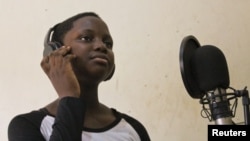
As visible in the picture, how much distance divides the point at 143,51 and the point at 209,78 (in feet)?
1.70

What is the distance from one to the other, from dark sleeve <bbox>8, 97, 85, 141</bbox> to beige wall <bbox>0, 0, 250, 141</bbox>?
19.4 inches

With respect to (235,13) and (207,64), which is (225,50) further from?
(207,64)

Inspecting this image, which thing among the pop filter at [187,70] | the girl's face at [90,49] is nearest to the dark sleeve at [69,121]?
the girl's face at [90,49]

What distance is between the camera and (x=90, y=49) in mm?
842

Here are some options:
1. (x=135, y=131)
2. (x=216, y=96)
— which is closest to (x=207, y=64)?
(x=216, y=96)

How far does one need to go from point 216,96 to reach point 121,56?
1.87 feet

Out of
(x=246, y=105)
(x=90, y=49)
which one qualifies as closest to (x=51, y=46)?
(x=90, y=49)

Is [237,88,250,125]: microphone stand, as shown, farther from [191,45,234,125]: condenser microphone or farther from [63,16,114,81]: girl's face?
[63,16,114,81]: girl's face

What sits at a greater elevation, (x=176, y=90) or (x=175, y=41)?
(x=175, y=41)

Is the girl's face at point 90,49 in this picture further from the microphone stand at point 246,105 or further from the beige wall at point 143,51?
the beige wall at point 143,51

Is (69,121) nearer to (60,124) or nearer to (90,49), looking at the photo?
(60,124)

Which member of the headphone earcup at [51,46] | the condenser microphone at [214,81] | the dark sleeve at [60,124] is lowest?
the dark sleeve at [60,124]

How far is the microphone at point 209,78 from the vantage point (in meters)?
0.82

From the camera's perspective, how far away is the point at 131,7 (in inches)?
53.9
